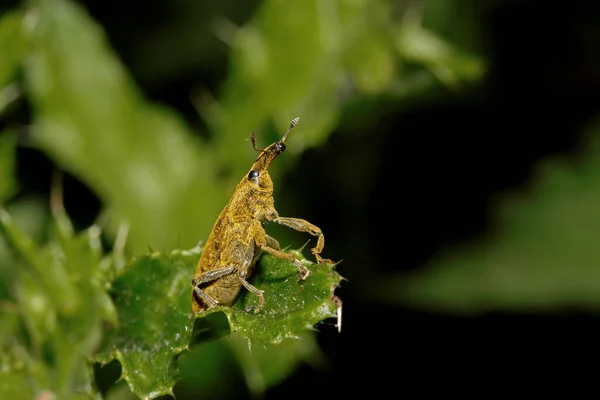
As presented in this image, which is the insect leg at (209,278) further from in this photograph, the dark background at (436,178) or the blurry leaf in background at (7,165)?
the blurry leaf in background at (7,165)

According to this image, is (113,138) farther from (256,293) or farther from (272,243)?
(256,293)

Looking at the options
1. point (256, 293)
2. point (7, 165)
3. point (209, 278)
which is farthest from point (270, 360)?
point (7, 165)

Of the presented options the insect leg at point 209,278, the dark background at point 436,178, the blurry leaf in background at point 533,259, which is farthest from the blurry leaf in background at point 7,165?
the blurry leaf in background at point 533,259

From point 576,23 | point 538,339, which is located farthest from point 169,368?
point 576,23

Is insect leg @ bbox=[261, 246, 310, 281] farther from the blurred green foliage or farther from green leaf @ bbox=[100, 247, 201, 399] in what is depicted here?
the blurred green foliage

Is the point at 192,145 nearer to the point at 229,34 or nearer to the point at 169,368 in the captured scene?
the point at 229,34

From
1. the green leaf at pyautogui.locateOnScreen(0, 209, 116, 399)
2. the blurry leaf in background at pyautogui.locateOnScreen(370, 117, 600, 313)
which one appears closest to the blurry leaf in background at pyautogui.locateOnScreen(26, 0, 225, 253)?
the green leaf at pyautogui.locateOnScreen(0, 209, 116, 399)
